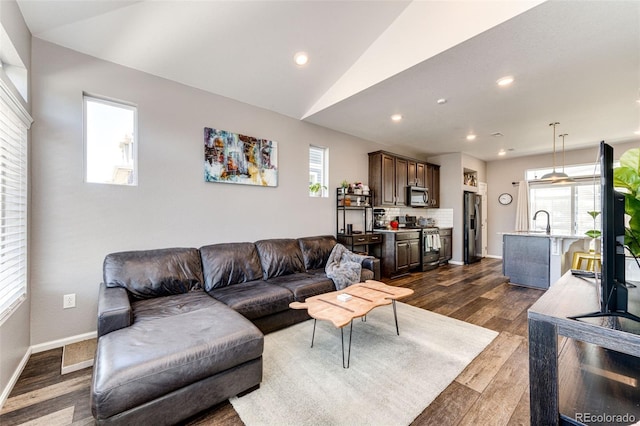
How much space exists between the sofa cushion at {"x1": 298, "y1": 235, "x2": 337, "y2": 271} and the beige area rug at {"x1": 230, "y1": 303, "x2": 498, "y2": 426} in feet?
3.53

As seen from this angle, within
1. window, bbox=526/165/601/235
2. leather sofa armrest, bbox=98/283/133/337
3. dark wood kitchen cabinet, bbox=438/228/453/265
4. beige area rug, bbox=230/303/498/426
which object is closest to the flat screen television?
beige area rug, bbox=230/303/498/426

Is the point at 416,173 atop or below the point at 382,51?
below

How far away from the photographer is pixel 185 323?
1.91 metres

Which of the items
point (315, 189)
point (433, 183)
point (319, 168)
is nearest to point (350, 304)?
point (315, 189)

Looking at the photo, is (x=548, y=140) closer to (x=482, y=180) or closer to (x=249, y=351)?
(x=482, y=180)

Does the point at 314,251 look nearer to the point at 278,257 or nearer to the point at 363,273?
the point at 278,257

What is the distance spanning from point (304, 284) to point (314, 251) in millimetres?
1013

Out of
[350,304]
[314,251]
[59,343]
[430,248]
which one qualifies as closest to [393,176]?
[430,248]

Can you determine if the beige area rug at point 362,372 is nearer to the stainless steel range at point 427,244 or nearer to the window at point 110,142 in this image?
the window at point 110,142

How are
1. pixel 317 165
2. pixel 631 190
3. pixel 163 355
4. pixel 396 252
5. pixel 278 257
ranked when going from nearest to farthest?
pixel 631 190
pixel 163 355
pixel 278 257
pixel 317 165
pixel 396 252

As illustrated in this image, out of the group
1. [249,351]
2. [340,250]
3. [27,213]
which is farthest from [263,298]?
[27,213]

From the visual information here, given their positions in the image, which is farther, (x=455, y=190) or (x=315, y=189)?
(x=455, y=190)

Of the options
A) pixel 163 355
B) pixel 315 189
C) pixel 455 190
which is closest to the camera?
pixel 163 355

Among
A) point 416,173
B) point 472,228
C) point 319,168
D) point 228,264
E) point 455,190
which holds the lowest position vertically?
point 228,264
